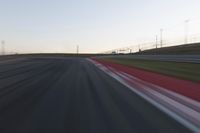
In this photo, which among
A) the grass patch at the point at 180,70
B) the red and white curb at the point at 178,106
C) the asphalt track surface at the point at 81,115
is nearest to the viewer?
the asphalt track surface at the point at 81,115

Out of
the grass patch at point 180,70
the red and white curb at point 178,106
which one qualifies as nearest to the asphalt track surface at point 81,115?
the red and white curb at point 178,106

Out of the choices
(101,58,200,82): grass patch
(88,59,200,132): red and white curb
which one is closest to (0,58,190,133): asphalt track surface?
(88,59,200,132): red and white curb

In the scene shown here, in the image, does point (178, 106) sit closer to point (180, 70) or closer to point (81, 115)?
point (81, 115)

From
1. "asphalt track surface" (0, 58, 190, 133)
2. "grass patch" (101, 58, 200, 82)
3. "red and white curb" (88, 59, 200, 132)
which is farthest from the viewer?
"grass patch" (101, 58, 200, 82)

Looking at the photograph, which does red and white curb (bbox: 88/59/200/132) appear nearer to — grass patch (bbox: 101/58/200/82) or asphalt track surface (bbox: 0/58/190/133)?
asphalt track surface (bbox: 0/58/190/133)

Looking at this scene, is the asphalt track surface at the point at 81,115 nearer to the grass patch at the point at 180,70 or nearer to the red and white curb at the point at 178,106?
the red and white curb at the point at 178,106

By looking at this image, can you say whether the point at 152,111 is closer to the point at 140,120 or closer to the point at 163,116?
the point at 163,116

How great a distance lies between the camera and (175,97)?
486 inches

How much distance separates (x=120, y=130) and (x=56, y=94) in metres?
6.05

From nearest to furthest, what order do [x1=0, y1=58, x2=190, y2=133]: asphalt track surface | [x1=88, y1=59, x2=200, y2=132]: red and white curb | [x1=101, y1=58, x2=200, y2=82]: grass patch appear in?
[x1=0, y1=58, x2=190, y2=133]: asphalt track surface < [x1=88, y1=59, x2=200, y2=132]: red and white curb < [x1=101, y1=58, x2=200, y2=82]: grass patch

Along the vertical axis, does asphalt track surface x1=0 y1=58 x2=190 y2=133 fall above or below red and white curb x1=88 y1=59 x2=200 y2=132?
above

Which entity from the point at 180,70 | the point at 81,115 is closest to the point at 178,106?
the point at 81,115

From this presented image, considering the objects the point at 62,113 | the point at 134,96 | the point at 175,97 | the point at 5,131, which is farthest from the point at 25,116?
the point at 175,97

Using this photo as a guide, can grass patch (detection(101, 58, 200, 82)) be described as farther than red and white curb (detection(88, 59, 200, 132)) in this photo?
Yes
